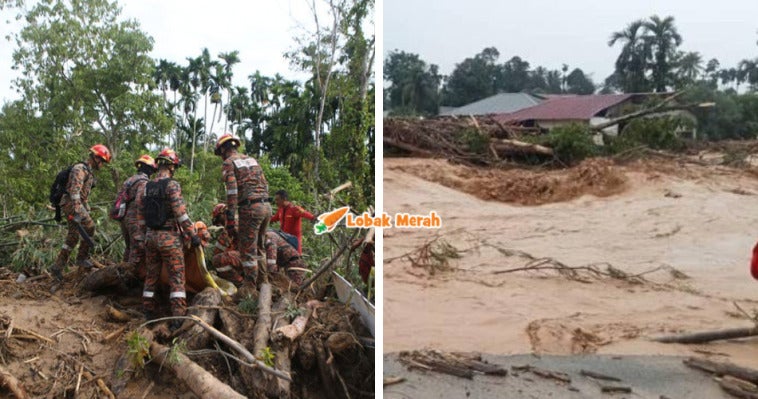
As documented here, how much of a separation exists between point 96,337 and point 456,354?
2.35 metres

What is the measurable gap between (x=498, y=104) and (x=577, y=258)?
4.52ft

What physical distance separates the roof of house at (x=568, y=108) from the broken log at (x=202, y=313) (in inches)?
110

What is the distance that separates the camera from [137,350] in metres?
3.88

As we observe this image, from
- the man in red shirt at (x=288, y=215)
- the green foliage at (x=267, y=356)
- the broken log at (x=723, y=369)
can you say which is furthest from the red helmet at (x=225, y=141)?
the broken log at (x=723, y=369)

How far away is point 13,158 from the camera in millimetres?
5648

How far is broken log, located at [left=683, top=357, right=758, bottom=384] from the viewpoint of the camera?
4469mm

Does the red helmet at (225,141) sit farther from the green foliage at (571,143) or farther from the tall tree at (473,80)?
the green foliage at (571,143)

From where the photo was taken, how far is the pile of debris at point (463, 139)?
5.45m

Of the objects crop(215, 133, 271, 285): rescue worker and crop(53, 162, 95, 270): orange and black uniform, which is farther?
crop(53, 162, 95, 270): orange and black uniform

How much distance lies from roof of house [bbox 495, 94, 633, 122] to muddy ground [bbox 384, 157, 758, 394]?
60 centimetres

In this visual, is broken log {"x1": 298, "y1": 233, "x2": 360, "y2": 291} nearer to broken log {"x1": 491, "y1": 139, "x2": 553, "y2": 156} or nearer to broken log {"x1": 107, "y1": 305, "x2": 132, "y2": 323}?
broken log {"x1": 107, "y1": 305, "x2": 132, "y2": 323}

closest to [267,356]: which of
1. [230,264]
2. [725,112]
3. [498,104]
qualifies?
[230,264]

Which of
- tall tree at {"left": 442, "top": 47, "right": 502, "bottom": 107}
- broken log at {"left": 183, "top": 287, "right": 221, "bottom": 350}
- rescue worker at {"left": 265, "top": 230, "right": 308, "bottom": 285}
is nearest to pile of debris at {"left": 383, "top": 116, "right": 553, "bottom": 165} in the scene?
tall tree at {"left": 442, "top": 47, "right": 502, "bottom": 107}

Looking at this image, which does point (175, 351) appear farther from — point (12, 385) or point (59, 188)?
point (59, 188)
